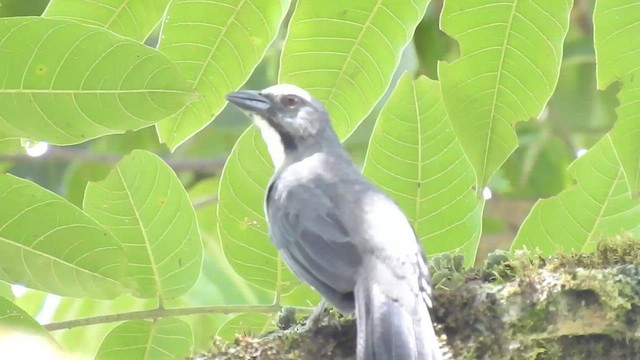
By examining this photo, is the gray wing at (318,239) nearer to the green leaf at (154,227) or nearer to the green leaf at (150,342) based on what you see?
the green leaf at (154,227)

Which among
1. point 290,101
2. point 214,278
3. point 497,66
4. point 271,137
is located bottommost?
point 497,66

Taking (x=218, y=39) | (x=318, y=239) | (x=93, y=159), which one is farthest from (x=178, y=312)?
(x=93, y=159)

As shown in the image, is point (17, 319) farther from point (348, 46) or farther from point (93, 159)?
point (93, 159)

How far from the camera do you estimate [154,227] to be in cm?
335

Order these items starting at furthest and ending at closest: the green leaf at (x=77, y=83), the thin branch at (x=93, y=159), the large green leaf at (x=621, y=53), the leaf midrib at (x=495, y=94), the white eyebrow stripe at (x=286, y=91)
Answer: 1. the thin branch at (x=93, y=159)
2. the white eyebrow stripe at (x=286, y=91)
3. the leaf midrib at (x=495, y=94)
4. the large green leaf at (x=621, y=53)
5. the green leaf at (x=77, y=83)

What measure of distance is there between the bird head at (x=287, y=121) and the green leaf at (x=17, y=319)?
5.69 ft

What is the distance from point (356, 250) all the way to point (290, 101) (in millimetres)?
1403

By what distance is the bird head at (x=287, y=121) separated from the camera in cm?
436

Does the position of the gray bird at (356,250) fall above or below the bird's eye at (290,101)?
below

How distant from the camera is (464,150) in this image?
3.19 m

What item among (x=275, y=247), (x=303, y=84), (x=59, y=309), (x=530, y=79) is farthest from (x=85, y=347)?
(x=530, y=79)

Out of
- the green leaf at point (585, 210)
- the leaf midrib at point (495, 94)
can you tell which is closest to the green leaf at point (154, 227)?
the leaf midrib at point (495, 94)

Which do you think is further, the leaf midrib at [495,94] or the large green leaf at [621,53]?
the leaf midrib at [495,94]

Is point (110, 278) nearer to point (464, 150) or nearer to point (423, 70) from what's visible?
point (464, 150)
